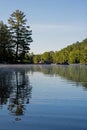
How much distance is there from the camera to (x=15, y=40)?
6556 cm

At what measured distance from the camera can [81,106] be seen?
947 cm

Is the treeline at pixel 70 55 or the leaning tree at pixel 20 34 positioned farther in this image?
the treeline at pixel 70 55

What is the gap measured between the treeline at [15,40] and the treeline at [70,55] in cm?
5581

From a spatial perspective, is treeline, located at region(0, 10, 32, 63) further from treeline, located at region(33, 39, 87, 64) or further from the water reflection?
treeline, located at region(33, 39, 87, 64)

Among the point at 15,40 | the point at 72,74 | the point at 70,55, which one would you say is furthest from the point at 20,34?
the point at 70,55

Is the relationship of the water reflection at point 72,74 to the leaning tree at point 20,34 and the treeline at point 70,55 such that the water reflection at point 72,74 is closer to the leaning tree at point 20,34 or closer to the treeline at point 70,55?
the leaning tree at point 20,34

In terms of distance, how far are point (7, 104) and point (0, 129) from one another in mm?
3208

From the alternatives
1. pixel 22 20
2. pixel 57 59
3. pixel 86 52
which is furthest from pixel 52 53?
pixel 22 20

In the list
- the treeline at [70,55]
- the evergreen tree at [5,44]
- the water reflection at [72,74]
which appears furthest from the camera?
the treeline at [70,55]

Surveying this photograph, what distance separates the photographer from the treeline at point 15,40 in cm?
6266

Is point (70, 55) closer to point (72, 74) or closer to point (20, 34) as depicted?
point (20, 34)

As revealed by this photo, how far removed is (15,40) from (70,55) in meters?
74.2

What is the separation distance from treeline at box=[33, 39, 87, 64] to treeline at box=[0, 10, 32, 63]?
183 ft

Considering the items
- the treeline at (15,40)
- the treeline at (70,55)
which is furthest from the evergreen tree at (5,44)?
the treeline at (70,55)
